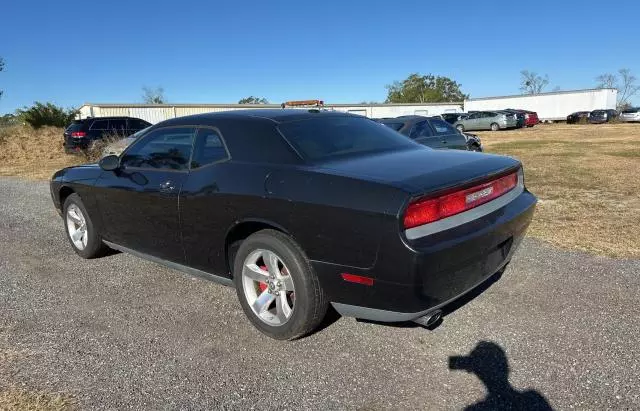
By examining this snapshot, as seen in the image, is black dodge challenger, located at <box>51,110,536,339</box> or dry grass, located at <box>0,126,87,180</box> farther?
dry grass, located at <box>0,126,87,180</box>

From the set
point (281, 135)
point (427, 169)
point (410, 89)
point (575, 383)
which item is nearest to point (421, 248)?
point (427, 169)

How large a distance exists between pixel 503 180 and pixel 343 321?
1.48 m

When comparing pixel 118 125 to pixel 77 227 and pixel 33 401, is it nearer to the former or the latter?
pixel 77 227

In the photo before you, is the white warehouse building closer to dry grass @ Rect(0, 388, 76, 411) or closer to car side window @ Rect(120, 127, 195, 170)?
car side window @ Rect(120, 127, 195, 170)

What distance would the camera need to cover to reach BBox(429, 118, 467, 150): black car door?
9812 millimetres

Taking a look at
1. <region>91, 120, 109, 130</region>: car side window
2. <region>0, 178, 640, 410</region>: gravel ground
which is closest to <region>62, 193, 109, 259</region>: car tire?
<region>0, 178, 640, 410</region>: gravel ground

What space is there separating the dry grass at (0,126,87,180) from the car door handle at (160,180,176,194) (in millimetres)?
12503

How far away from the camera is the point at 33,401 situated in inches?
97.7

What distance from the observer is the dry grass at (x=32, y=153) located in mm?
15609

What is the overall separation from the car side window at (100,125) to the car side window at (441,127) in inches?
457

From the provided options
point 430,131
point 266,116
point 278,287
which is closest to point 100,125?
point 430,131

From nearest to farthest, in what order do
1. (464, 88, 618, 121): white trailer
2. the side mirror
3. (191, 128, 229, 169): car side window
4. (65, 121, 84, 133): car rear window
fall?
(191, 128, 229, 169): car side window
the side mirror
(65, 121, 84, 133): car rear window
(464, 88, 618, 121): white trailer

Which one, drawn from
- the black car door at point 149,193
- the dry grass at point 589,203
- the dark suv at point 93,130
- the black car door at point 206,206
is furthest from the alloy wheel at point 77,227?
the dark suv at point 93,130

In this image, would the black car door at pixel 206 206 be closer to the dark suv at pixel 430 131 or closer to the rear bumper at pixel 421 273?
the rear bumper at pixel 421 273
